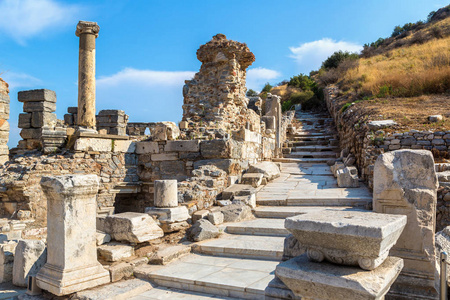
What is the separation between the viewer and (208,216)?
21.6 feet

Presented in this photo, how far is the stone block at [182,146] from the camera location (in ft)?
29.2

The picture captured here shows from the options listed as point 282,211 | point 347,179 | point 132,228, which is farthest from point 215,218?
point 347,179

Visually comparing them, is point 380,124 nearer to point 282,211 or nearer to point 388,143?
point 388,143

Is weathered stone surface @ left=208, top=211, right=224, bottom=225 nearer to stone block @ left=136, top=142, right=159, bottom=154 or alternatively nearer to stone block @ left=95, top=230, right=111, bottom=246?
stone block @ left=95, top=230, right=111, bottom=246

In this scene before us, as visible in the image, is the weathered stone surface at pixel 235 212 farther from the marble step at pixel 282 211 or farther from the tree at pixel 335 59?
the tree at pixel 335 59

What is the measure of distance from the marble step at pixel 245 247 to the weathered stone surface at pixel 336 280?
2327 mm

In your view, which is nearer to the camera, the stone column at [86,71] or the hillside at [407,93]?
the hillside at [407,93]

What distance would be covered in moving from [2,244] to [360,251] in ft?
17.3

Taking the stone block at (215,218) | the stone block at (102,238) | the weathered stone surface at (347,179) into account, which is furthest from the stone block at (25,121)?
the weathered stone surface at (347,179)

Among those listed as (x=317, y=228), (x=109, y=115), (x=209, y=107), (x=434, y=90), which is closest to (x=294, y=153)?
(x=209, y=107)

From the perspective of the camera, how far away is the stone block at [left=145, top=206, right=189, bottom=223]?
235 inches

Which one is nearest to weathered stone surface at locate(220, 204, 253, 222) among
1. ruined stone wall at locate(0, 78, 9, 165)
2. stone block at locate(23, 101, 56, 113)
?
stone block at locate(23, 101, 56, 113)

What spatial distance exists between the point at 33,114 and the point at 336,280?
41.8 ft

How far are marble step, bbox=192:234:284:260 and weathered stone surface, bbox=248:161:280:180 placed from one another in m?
3.61
